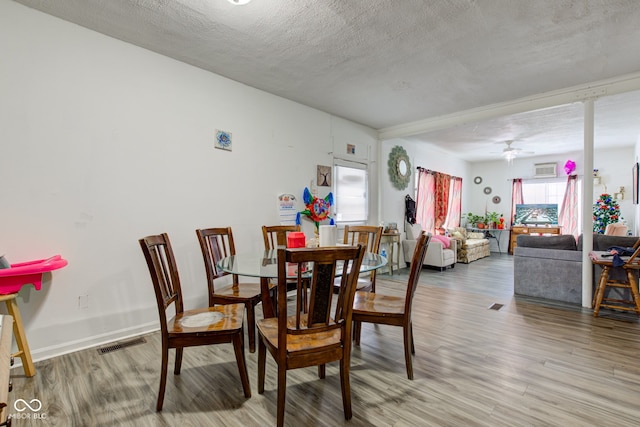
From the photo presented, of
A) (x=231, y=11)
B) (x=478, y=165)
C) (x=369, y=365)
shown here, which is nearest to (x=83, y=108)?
(x=231, y=11)

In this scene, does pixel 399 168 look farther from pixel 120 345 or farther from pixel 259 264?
pixel 120 345

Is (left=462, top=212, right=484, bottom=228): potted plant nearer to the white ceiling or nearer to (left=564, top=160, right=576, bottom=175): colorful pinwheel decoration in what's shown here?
(left=564, top=160, right=576, bottom=175): colorful pinwheel decoration

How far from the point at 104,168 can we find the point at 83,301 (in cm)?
112

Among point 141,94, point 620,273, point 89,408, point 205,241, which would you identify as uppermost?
point 141,94

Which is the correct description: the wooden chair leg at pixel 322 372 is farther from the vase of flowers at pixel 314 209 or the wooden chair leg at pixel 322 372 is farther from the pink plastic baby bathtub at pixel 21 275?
the vase of flowers at pixel 314 209

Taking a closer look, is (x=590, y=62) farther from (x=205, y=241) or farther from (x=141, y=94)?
(x=141, y=94)

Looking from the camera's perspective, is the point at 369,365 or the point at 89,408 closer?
the point at 89,408

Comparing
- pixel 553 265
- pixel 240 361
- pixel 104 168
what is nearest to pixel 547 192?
pixel 553 265

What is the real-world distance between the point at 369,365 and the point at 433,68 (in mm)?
2894

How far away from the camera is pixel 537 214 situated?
7988mm

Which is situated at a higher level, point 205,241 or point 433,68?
point 433,68

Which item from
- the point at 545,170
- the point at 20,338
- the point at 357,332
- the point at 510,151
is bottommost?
the point at 357,332

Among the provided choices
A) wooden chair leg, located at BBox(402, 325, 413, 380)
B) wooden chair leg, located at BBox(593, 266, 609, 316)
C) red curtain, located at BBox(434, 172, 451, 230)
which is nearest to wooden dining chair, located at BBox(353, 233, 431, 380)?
wooden chair leg, located at BBox(402, 325, 413, 380)

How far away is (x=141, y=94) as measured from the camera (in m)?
2.84
